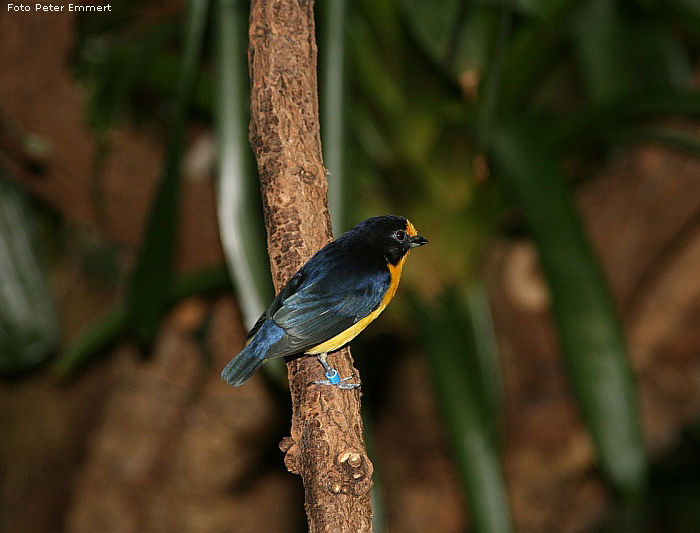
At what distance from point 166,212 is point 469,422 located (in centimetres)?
68

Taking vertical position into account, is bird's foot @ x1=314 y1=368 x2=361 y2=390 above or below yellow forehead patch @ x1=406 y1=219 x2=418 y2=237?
below

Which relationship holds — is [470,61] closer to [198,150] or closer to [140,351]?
[198,150]

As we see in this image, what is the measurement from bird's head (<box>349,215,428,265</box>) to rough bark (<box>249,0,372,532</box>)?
4 cm

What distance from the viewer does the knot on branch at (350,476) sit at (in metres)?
0.68

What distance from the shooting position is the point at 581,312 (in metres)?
1.34

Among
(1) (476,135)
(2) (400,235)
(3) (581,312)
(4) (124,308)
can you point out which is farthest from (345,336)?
(4) (124,308)

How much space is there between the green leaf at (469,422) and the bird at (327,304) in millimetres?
617

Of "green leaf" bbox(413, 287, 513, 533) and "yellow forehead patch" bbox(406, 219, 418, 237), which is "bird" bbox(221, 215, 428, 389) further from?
"green leaf" bbox(413, 287, 513, 533)

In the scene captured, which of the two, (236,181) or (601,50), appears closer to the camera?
(236,181)

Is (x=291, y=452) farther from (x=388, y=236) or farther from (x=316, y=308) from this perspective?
(x=388, y=236)

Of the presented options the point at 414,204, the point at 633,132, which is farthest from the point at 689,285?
the point at 414,204

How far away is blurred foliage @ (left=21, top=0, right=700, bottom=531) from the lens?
4.26ft

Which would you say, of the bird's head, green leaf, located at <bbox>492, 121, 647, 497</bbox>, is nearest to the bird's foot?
the bird's head

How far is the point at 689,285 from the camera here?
188 centimetres
